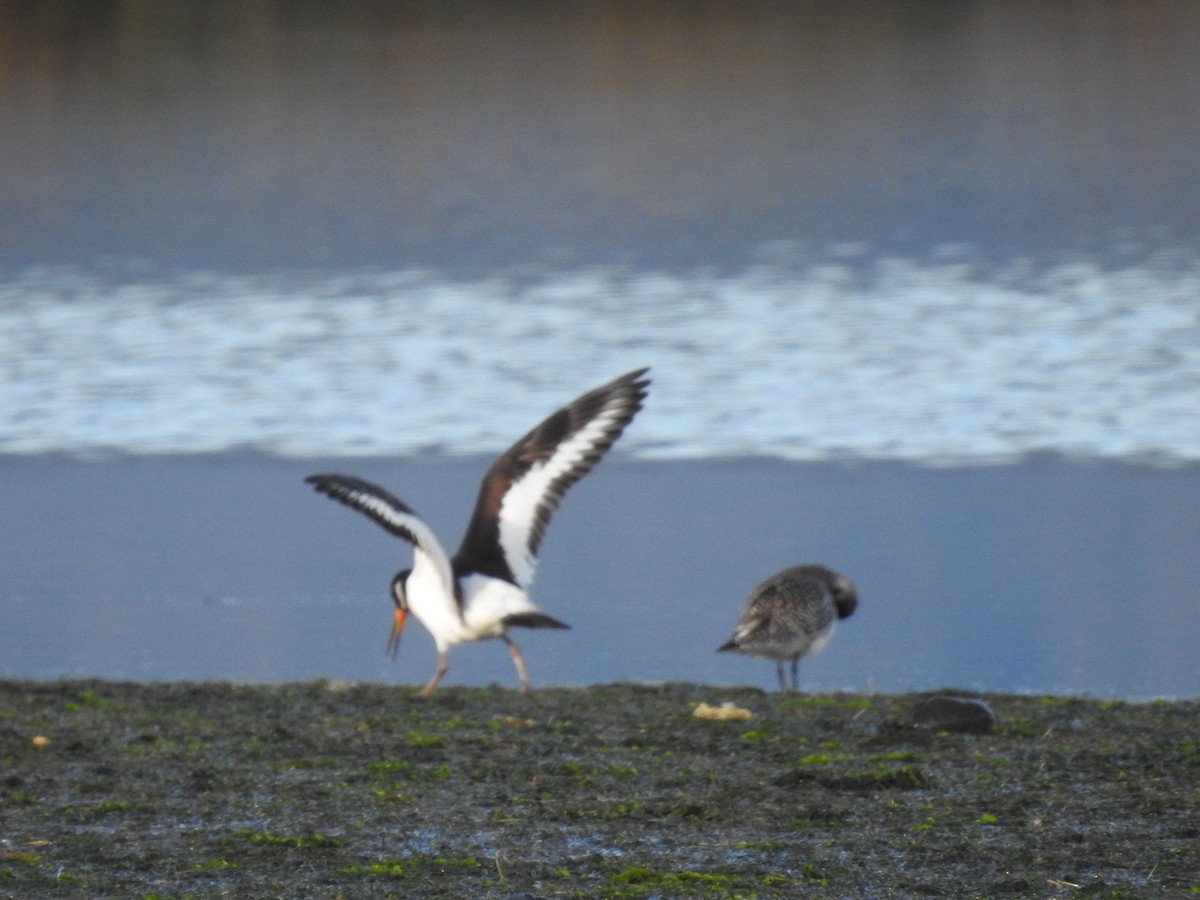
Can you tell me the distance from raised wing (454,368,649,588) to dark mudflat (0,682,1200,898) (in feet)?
2.80

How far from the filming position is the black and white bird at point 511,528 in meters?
7.50

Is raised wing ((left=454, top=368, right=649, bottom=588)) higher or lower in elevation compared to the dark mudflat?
higher

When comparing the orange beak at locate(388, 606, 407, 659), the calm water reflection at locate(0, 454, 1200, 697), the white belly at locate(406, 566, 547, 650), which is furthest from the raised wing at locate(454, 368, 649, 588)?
the calm water reflection at locate(0, 454, 1200, 697)

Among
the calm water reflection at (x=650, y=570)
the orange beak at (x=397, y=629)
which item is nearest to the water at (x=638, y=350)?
the calm water reflection at (x=650, y=570)

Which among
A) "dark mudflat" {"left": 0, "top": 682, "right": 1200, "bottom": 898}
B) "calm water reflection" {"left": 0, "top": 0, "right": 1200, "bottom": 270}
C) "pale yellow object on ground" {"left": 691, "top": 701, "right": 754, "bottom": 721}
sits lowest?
"dark mudflat" {"left": 0, "top": 682, "right": 1200, "bottom": 898}

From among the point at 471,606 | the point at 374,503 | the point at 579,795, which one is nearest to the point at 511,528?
the point at 471,606

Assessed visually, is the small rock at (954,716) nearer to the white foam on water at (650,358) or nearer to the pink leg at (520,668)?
the pink leg at (520,668)

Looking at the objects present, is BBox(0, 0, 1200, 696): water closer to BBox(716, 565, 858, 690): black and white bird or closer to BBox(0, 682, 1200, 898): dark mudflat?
BBox(716, 565, 858, 690): black and white bird

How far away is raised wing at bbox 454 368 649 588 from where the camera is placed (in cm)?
775

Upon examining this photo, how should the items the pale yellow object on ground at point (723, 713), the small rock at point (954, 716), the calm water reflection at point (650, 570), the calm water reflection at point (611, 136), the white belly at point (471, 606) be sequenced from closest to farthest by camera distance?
the small rock at point (954, 716), the pale yellow object on ground at point (723, 713), the white belly at point (471, 606), the calm water reflection at point (650, 570), the calm water reflection at point (611, 136)

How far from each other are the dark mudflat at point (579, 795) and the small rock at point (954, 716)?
52 mm

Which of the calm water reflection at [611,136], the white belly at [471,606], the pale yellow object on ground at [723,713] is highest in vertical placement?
the calm water reflection at [611,136]

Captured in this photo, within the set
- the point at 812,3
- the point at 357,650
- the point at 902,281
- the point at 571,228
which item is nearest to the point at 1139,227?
the point at 902,281

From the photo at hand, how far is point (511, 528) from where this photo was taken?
25.6 feet
